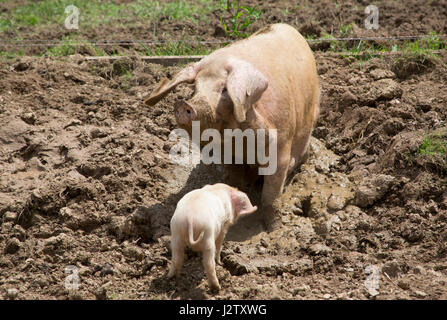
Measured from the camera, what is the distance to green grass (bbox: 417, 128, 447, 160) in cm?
536

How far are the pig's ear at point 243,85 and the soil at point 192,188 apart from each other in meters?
1.07

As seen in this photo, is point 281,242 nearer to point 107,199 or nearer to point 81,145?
point 107,199

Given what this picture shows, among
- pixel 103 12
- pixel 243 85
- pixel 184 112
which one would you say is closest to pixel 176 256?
pixel 184 112

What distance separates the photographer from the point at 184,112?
15.0 ft

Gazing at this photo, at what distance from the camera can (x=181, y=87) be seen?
6.66 metres

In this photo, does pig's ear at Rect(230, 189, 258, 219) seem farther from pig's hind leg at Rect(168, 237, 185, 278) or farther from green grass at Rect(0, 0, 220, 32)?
green grass at Rect(0, 0, 220, 32)

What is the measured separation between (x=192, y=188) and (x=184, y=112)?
3.82 ft

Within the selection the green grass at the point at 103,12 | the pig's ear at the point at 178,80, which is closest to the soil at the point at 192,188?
the pig's ear at the point at 178,80

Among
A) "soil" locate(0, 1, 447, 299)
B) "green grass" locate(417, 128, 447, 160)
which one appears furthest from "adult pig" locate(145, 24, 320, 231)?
"green grass" locate(417, 128, 447, 160)

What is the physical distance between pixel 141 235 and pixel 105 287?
732 mm

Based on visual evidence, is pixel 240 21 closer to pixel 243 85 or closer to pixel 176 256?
pixel 243 85

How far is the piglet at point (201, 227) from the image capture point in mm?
4153

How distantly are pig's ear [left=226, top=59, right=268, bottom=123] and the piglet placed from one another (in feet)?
2.06

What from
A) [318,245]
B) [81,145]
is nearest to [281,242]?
[318,245]
